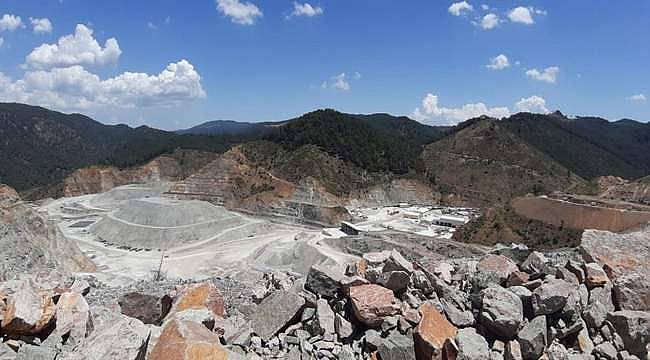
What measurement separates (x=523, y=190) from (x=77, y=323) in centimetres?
10814

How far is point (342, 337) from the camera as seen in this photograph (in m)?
9.43

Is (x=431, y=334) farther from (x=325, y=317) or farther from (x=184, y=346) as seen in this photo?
(x=184, y=346)

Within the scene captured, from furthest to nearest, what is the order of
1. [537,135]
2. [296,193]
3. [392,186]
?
[537,135] < [392,186] < [296,193]

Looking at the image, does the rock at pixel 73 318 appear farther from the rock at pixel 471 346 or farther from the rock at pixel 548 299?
the rock at pixel 548 299

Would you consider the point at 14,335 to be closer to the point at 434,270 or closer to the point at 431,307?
the point at 431,307

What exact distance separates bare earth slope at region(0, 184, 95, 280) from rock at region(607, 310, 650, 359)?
103 ft

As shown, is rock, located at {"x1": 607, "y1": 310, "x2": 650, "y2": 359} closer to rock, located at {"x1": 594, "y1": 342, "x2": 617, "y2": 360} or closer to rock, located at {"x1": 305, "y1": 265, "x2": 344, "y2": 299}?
rock, located at {"x1": 594, "y1": 342, "x2": 617, "y2": 360}

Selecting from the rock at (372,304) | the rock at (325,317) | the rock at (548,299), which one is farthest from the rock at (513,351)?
the rock at (325,317)

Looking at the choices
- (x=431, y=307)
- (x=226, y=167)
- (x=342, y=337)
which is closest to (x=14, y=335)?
(x=342, y=337)

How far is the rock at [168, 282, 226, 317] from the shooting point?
405 inches

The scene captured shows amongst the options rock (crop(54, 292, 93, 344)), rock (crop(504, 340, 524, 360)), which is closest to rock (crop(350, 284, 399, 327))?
rock (crop(504, 340, 524, 360))

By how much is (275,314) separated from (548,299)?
5862mm

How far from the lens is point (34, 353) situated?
8578 mm

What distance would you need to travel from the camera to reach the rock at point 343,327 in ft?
30.9
